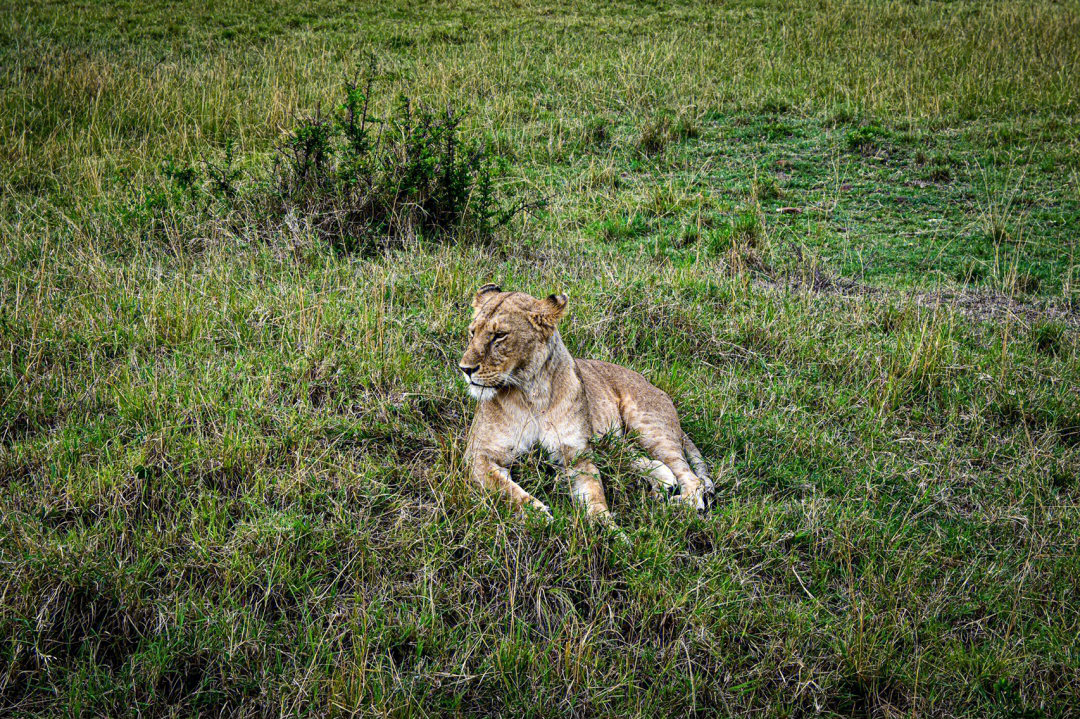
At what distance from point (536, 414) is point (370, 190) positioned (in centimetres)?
394

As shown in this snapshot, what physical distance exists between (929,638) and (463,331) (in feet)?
11.1

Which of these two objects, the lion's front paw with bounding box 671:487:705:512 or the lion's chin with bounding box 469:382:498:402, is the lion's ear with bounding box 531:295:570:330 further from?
the lion's front paw with bounding box 671:487:705:512

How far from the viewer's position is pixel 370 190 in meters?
7.21

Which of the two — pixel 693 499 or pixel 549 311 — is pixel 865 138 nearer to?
pixel 549 311

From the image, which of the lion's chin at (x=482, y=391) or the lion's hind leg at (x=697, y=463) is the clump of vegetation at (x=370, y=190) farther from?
the lion's hind leg at (x=697, y=463)

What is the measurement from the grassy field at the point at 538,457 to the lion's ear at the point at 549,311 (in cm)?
80

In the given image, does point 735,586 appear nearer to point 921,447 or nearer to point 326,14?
point 921,447

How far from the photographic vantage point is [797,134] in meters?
10.2

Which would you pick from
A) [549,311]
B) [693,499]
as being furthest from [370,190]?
[693,499]

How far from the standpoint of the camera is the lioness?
3.96 metres

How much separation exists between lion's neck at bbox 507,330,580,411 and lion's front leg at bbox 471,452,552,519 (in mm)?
375

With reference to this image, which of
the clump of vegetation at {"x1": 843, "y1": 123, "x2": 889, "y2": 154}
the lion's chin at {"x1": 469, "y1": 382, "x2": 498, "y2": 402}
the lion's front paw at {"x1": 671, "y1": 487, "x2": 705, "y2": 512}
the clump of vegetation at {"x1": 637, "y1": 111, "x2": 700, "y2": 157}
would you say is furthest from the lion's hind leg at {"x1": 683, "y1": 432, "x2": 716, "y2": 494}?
the clump of vegetation at {"x1": 843, "y1": 123, "x2": 889, "y2": 154}

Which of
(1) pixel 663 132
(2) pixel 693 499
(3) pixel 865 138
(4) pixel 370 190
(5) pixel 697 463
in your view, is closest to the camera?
(2) pixel 693 499

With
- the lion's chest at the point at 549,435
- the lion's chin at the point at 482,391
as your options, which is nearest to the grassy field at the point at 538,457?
the lion's chest at the point at 549,435
